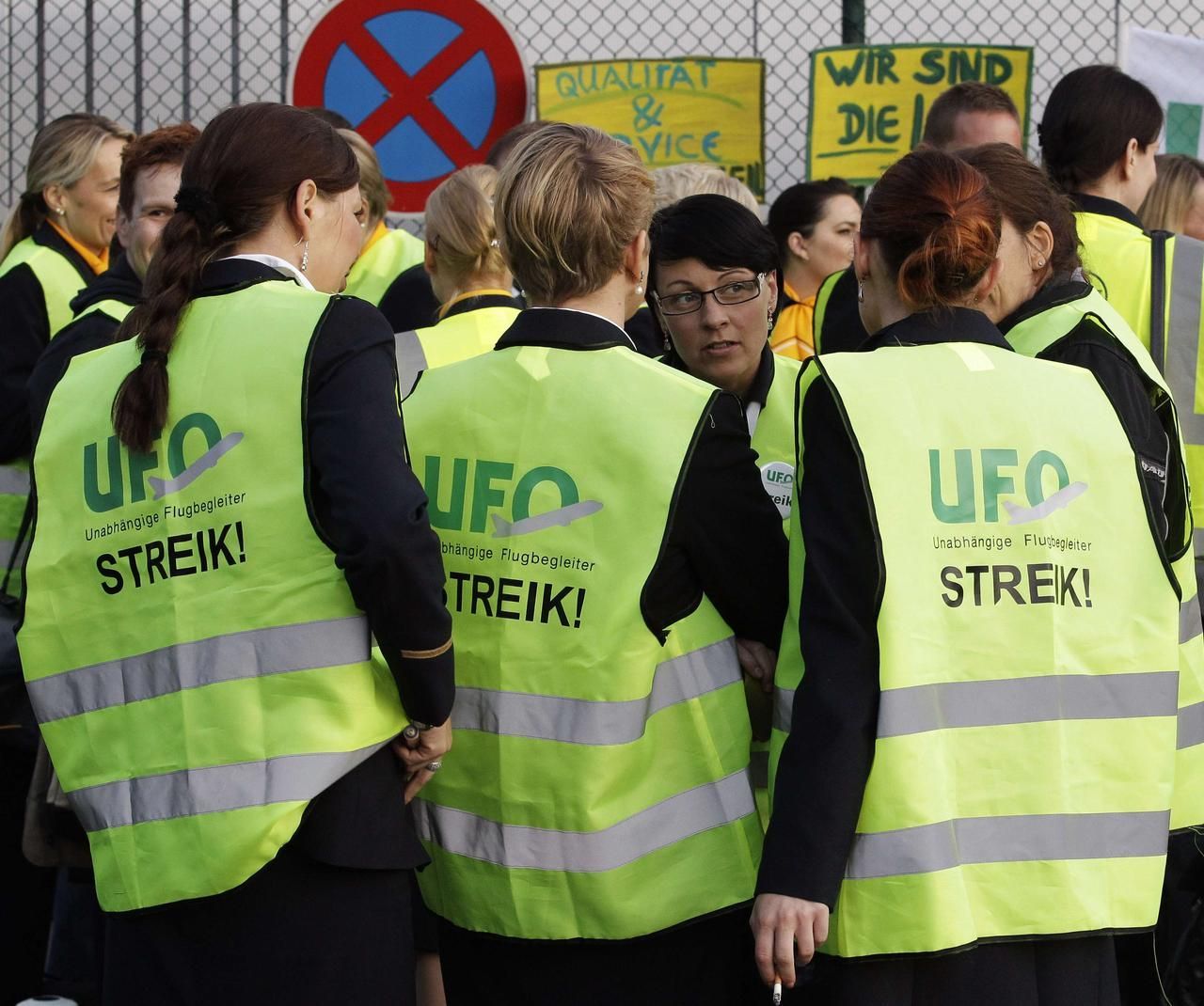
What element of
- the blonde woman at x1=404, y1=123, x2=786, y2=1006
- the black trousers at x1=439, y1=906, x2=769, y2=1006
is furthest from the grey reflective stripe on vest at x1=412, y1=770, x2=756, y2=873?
the black trousers at x1=439, y1=906, x2=769, y2=1006

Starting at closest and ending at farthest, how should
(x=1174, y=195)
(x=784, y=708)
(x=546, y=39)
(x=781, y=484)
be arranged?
(x=784, y=708), (x=781, y=484), (x=1174, y=195), (x=546, y=39)

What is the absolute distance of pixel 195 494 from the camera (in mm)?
2215

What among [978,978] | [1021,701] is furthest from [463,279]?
[978,978]

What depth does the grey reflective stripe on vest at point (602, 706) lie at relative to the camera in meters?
2.22

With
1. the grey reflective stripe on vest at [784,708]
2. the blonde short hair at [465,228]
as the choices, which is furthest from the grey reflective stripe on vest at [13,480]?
the grey reflective stripe on vest at [784,708]

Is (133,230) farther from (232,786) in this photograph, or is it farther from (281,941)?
(281,941)

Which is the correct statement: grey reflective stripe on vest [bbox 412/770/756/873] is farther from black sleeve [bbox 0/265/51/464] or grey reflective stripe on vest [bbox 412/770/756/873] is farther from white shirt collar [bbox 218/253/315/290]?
black sleeve [bbox 0/265/51/464]

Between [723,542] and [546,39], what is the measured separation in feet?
14.2

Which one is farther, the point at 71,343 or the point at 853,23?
the point at 853,23

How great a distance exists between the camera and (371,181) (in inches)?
161

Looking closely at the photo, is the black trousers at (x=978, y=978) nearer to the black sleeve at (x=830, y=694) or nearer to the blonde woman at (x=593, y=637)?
the black sleeve at (x=830, y=694)

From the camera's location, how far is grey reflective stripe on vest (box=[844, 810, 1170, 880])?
2010 mm

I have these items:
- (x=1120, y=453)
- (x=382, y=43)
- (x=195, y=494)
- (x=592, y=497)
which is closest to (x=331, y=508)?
(x=195, y=494)

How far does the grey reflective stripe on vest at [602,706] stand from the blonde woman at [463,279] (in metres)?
1.21
